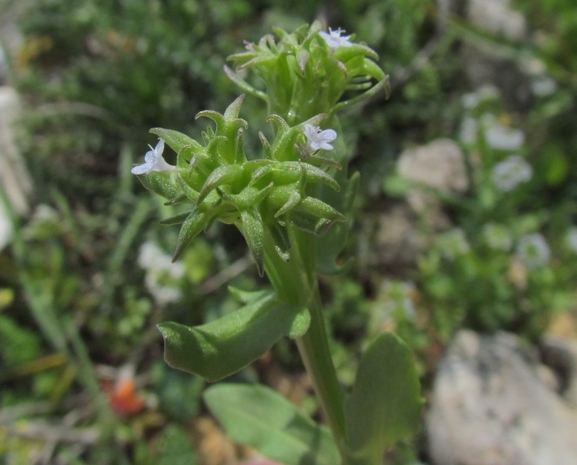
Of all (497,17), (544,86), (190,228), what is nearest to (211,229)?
(190,228)

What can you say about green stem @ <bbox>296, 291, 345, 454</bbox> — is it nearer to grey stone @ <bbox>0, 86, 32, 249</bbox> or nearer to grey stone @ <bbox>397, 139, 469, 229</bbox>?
grey stone @ <bbox>397, 139, 469, 229</bbox>

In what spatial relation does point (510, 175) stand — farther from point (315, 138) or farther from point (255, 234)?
point (255, 234)

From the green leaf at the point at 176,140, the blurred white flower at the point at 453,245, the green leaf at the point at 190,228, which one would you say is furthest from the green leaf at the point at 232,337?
the blurred white flower at the point at 453,245

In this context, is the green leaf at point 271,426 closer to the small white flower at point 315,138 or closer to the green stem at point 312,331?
the green stem at point 312,331

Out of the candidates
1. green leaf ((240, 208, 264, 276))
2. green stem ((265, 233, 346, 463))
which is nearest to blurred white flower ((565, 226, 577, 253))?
green stem ((265, 233, 346, 463))

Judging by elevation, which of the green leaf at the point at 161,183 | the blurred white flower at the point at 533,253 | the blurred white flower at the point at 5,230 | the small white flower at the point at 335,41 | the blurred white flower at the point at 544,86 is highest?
the small white flower at the point at 335,41

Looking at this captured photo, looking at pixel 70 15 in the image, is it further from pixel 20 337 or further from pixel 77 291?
pixel 20 337

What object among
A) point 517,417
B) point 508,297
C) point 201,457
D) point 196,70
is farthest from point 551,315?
point 196,70
